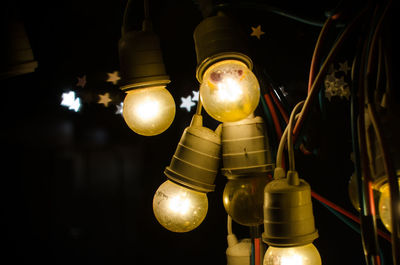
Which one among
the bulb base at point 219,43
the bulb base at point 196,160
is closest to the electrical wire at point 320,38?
the bulb base at point 219,43

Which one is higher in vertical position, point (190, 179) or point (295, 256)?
point (190, 179)

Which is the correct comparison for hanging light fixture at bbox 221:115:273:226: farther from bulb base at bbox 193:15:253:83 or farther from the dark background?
the dark background

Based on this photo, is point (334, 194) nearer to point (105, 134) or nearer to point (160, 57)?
point (160, 57)

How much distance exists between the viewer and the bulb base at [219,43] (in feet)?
2.22

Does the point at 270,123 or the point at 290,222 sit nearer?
the point at 290,222

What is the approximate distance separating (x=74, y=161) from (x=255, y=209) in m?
0.73

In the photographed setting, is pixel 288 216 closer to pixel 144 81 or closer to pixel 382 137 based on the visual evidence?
pixel 382 137

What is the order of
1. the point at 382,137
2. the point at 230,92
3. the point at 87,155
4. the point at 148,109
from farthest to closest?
1. the point at 87,155
2. the point at 148,109
3. the point at 230,92
4. the point at 382,137

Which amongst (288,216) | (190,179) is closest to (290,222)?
(288,216)

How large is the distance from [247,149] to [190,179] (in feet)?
0.45

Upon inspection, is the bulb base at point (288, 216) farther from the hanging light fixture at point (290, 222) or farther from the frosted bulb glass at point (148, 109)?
the frosted bulb glass at point (148, 109)

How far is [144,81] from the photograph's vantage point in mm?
747

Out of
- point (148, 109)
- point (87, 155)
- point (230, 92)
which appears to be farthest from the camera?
point (87, 155)

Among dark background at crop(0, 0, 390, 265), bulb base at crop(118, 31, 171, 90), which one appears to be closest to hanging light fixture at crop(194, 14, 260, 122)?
bulb base at crop(118, 31, 171, 90)
